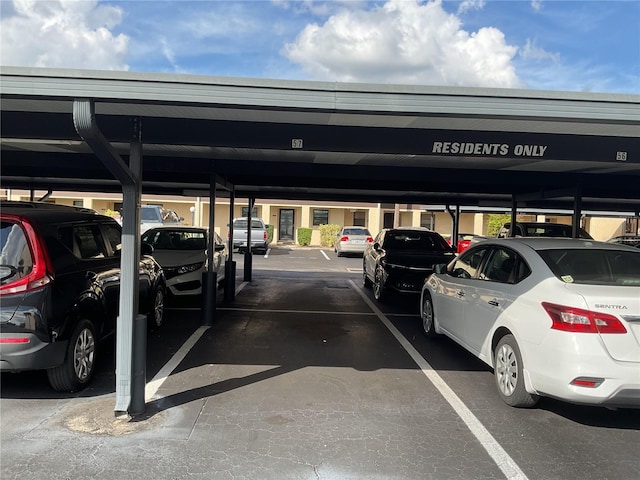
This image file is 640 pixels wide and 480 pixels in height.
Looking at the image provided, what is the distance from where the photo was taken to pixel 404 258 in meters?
9.54

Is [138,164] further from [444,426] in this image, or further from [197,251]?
[197,251]

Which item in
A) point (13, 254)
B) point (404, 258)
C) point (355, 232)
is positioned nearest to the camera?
point (13, 254)

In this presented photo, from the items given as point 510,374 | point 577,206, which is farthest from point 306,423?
point 577,206

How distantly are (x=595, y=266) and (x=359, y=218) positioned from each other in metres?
31.5

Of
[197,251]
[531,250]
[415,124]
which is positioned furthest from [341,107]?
[197,251]

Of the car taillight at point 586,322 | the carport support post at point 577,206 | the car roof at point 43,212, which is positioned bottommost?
the car taillight at point 586,322

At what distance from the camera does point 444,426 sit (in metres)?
4.07

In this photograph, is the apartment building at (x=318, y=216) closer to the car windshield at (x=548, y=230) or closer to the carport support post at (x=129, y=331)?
the car windshield at (x=548, y=230)

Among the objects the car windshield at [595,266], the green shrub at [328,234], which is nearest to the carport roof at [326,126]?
the car windshield at [595,266]

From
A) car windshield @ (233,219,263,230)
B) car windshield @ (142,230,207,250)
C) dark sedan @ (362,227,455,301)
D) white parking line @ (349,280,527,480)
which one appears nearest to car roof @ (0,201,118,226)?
white parking line @ (349,280,527,480)

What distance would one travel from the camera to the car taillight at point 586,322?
3.65 metres

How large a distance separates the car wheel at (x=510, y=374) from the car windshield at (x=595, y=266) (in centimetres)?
78

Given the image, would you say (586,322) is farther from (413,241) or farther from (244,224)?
(244,224)

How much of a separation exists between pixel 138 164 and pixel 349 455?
121 inches
